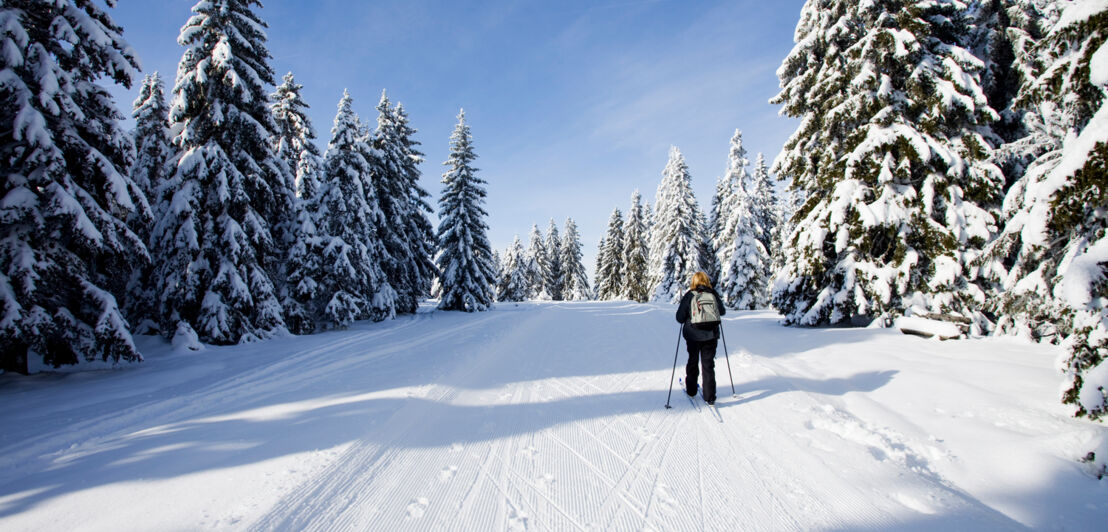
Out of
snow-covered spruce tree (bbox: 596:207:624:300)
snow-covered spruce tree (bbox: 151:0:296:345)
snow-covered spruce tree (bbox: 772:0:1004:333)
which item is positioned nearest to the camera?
snow-covered spruce tree (bbox: 772:0:1004:333)

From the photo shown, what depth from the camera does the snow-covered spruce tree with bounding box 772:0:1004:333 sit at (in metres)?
10.7

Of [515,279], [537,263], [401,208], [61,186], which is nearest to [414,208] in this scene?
[401,208]

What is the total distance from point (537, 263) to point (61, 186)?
5205 cm

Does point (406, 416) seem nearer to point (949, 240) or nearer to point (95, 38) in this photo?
point (95, 38)

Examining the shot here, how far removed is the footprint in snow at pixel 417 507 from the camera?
3225mm

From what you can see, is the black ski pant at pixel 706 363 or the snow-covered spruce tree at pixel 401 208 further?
the snow-covered spruce tree at pixel 401 208

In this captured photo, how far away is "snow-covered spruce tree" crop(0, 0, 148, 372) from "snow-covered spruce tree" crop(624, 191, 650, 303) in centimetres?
3988

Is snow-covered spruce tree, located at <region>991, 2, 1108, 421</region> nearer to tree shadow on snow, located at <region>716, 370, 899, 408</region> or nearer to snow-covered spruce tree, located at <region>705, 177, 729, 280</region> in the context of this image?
tree shadow on snow, located at <region>716, 370, 899, 408</region>

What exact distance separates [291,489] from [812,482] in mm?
4447

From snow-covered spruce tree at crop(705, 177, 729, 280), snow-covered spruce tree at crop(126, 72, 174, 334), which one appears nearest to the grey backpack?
snow-covered spruce tree at crop(126, 72, 174, 334)

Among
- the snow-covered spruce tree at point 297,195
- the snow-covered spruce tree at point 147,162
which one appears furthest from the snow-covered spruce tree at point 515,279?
the snow-covered spruce tree at point 147,162

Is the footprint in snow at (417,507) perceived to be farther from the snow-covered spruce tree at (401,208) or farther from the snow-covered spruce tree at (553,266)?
the snow-covered spruce tree at (553,266)

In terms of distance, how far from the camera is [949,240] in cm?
1057

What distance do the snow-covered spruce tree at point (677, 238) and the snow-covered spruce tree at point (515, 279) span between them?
1862 centimetres
